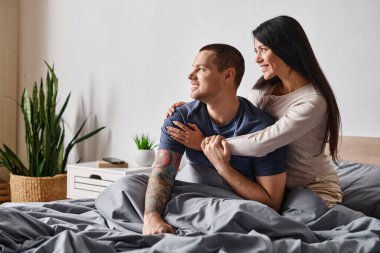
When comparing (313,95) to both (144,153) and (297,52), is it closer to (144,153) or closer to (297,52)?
(297,52)

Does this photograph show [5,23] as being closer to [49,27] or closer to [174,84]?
[49,27]

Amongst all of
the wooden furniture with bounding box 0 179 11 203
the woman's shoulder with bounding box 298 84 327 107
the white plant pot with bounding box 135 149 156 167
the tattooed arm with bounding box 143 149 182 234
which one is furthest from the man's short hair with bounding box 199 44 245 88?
the wooden furniture with bounding box 0 179 11 203

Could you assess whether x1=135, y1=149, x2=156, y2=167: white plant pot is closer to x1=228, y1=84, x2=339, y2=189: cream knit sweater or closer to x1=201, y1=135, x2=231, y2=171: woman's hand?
x1=228, y1=84, x2=339, y2=189: cream knit sweater

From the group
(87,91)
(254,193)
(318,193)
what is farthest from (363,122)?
(87,91)

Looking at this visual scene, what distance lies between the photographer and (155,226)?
5.60ft

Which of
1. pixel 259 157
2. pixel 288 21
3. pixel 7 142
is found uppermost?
pixel 288 21

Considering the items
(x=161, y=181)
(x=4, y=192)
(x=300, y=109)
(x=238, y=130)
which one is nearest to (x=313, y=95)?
(x=300, y=109)

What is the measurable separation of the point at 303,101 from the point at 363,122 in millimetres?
969

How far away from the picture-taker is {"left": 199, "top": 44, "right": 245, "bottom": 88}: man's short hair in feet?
7.01

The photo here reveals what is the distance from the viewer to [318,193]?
6.77 feet

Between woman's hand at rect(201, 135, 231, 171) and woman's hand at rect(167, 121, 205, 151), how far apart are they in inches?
1.7

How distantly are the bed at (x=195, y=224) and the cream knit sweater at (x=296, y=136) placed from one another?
14 centimetres

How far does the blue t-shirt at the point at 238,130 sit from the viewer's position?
6.57ft

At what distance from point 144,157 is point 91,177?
0.38 m
